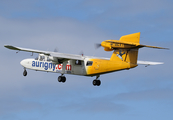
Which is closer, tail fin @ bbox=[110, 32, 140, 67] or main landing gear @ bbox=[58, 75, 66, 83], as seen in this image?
tail fin @ bbox=[110, 32, 140, 67]

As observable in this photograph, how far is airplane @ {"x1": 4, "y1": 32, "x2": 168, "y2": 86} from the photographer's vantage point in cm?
4812

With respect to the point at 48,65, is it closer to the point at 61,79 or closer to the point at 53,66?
the point at 53,66

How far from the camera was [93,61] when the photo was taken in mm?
52188

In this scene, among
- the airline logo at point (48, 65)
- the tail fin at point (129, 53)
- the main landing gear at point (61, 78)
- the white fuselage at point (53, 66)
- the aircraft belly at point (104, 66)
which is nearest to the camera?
the tail fin at point (129, 53)

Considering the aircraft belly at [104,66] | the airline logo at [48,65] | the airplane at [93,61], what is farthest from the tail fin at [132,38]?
the airline logo at [48,65]

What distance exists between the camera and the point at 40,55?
186ft

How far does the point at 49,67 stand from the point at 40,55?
7.62 ft

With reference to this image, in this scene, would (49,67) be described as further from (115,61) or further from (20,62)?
(115,61)

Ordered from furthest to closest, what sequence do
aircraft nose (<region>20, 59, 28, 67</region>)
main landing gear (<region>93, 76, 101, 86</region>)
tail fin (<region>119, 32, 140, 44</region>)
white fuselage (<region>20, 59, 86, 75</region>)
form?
aircraft nose (<region>20, 59, 28, 67</region>)
main landing gear (<region>93, 76, 101, 86</region>)
white fuselage (<region>20, 59, 86, 75</region>)
tail fin (<region>119, 32, 140, 44</region>)

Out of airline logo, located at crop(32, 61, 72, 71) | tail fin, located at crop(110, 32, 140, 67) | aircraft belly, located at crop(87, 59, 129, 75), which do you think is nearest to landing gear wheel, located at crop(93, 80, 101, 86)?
aircraft belly, located at crop(87, 59, 129, 75)

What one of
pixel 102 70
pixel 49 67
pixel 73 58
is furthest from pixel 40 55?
pixel 102 70

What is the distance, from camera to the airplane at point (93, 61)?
48.1 m

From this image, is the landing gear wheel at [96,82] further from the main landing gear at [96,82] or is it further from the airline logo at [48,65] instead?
the airline logo at [48,65]

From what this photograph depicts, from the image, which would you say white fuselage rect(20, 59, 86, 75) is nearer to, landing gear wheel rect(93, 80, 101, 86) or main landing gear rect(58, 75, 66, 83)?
main landing gear rect(58, 75, 66, 83)
